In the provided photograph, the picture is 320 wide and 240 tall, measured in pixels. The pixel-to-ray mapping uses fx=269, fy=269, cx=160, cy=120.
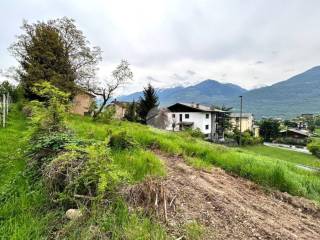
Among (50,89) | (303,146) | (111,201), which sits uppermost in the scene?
(50,89)

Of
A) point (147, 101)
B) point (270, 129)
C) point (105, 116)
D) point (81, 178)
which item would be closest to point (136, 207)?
point (81, 178)

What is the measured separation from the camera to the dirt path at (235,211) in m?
3.33

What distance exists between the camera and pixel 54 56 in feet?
73.0

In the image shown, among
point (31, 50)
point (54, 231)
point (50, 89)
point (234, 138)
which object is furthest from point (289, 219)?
point (234, 138)

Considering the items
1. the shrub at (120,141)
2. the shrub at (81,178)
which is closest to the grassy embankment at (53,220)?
the shrub at (81,178)

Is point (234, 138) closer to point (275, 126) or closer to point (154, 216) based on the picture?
point (275, 126)

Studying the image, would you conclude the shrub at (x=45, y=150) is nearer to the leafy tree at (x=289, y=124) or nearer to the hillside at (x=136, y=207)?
the hillside at (x=136, y=207)

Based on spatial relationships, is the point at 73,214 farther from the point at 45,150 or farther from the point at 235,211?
the point at 235,211

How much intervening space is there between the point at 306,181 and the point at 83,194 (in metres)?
6.30

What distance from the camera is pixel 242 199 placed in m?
4.69

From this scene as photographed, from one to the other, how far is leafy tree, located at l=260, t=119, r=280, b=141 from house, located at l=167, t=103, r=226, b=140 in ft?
68.8

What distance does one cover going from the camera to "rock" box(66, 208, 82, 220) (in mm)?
2874

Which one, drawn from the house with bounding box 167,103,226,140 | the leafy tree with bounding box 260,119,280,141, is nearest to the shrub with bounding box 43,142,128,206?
the house with bounding box 167,103,226,140

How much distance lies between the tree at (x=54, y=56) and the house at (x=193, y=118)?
23.6m
